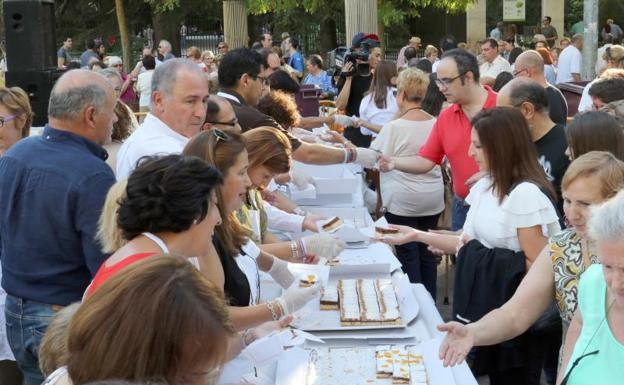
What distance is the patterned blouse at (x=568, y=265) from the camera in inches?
112

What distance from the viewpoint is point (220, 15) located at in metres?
29.2

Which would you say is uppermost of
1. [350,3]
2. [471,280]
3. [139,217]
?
[350,3]

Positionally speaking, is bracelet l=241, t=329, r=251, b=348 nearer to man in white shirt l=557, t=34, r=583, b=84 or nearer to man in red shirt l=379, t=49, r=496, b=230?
man in red shirt l=379, t=49, r=496, b=230

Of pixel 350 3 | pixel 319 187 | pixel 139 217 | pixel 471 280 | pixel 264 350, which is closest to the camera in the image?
pixel 139 217

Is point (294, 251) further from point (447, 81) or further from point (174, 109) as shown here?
point (447, 81)

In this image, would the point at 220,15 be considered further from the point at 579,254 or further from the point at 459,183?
the point at 579,254

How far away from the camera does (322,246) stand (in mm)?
3934

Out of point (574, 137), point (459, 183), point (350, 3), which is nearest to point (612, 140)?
point (574, 137)

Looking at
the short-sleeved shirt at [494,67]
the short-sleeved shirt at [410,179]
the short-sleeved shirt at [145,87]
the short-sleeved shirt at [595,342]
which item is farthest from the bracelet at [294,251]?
the short-sleeved shirt at [145,87]

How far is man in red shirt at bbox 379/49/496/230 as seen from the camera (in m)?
5.05

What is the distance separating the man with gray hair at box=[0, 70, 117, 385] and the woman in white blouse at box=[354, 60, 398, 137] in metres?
5.00

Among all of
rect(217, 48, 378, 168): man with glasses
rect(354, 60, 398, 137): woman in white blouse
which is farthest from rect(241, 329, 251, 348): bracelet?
rect(354, 60, 398, 137): woman in white blouse

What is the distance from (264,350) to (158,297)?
4.09 ft

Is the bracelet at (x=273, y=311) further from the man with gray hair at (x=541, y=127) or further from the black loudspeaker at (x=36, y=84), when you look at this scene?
the black loudspeaker at (x=36, y=84)
